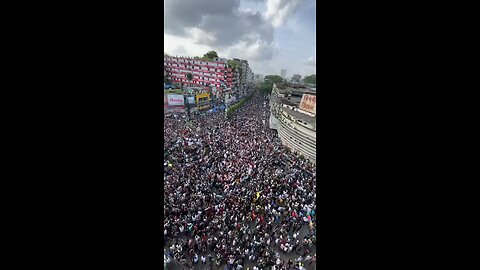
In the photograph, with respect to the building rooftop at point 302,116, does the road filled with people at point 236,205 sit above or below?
below

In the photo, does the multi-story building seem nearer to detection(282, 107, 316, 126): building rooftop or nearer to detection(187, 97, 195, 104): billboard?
detection(187, 97, 195, 104): billboard

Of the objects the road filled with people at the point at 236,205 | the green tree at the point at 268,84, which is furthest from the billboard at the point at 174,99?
the green tree at the point at 268,84

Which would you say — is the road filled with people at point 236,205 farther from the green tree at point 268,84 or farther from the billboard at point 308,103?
Answer: the green tree at point 268,84

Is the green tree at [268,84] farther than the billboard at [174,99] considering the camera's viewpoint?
Yes

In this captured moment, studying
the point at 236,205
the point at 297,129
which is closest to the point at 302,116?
the point at 297,129

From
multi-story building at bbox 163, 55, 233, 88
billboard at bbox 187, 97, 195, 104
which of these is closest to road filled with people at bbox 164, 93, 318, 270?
billboard at bbox 187, 97, 195, 104
